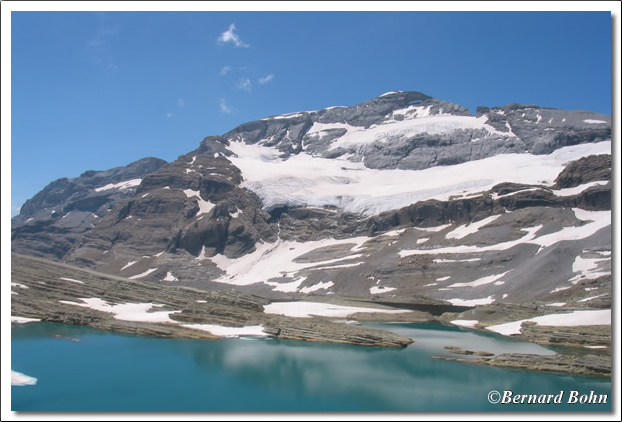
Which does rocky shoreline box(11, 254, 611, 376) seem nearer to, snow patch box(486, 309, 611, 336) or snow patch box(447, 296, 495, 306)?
snow patch box(486, 309, 611, 336)

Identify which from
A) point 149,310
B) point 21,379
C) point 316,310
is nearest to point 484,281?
point 316,310

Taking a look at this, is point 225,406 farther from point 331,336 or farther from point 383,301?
point 383,301

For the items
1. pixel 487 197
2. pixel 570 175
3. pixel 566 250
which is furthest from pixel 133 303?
pixel 570 175

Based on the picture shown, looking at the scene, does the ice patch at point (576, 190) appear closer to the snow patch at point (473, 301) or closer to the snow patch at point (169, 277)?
the snow patch at point (473, 301)

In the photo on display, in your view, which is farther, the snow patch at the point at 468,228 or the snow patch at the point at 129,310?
the snow patch at the point at 468,228

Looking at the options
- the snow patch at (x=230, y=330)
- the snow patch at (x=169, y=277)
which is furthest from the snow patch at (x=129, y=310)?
the snow patch at (x=169, y=277)

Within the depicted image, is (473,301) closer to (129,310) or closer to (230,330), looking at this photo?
(230,330)
